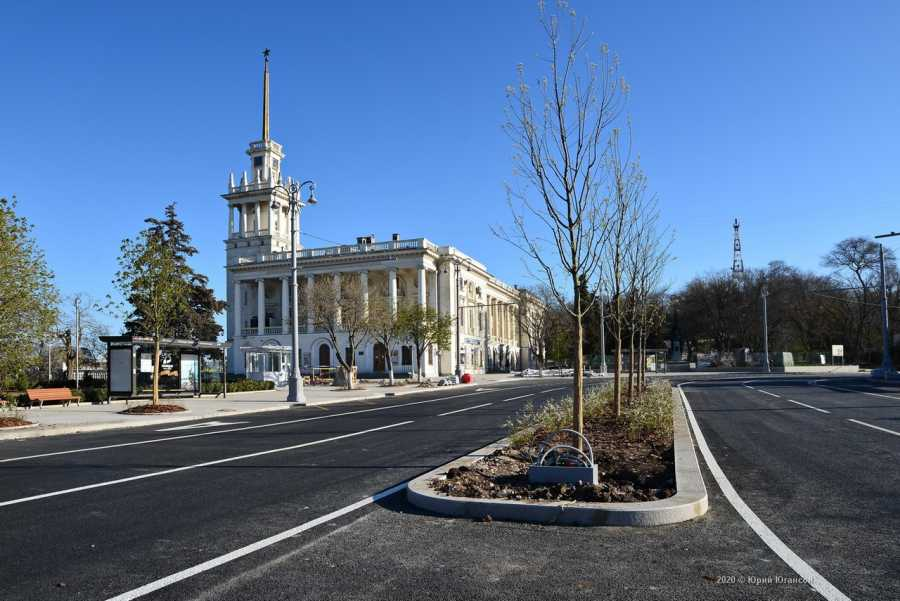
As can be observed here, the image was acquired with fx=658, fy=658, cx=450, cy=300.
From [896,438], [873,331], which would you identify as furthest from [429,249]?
[896,438]

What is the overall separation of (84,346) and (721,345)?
71.2m

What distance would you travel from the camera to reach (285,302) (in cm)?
7819

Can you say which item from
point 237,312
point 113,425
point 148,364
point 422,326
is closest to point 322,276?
point 237,312

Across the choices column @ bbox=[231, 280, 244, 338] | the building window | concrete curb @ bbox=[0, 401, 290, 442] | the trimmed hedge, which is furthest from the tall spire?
concrete curb @ bbox=[0, 401, 290, 442]

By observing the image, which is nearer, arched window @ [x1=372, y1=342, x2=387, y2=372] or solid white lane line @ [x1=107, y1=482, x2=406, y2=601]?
solid white lane line @ [x1=107, y1=482, x2=406, y2=601]

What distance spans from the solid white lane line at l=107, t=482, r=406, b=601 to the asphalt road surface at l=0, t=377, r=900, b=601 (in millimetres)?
18

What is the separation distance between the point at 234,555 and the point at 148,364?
30796mm

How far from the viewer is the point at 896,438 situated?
1162 cm

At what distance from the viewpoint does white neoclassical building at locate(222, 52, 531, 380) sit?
234 ft

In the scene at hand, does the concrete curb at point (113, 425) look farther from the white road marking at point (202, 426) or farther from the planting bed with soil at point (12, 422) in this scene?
the white road marking at point (202, 426)

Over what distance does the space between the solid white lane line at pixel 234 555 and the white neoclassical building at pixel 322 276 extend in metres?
54.1

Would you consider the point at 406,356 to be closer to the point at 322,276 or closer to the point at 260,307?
the point at 322,276

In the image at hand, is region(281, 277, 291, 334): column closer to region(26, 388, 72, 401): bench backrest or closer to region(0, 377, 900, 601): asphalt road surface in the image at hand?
region(26, 388, 72, 401): bench backrest

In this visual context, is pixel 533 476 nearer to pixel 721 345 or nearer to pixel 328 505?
pixel 328 505
